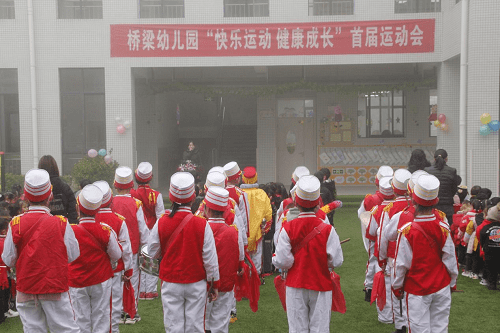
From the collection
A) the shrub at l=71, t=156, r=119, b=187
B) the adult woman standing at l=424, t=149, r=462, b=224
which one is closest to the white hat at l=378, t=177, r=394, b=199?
the adult woman standing at l=424, t=149, r=462, b=224

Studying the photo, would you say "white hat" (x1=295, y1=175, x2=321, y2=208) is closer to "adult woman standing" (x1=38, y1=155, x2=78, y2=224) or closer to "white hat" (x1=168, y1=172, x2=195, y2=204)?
"white hat" (x1=168, y1=172, x2=195, y2=204)

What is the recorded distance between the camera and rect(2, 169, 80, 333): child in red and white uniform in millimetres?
3859

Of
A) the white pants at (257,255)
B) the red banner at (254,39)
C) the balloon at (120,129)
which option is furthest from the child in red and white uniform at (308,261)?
the balloon at (120,129)

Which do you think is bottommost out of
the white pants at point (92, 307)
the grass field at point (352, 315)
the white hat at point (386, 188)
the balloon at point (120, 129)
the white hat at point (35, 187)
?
the grass field at point (352, 315)

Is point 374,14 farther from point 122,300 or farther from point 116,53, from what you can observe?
point 122,300

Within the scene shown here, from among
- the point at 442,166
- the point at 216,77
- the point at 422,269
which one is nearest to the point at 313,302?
the point at 422,269

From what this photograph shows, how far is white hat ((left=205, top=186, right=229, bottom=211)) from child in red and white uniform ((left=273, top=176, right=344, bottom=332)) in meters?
0.57

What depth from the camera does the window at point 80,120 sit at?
14.5 m

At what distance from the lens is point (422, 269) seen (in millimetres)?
4109

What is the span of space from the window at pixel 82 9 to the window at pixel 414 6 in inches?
317

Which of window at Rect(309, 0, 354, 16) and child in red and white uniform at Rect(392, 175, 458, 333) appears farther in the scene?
window at Rect(309, 0, 354, 16)

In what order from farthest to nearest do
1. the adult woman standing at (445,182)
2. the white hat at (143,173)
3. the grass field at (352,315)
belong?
1. the adult woman standing at (445,182)
2. the white hat at (143,173)
3. the grass field at (352,315)

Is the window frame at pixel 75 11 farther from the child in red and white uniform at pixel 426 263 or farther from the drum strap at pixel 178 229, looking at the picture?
the child in red and white uniform at pixel 426 263

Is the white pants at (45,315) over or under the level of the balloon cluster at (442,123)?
under
